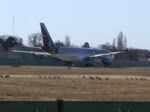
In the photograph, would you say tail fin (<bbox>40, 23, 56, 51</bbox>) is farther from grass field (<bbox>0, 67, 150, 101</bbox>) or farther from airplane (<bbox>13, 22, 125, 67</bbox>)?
grass field (<bbox>0, 67, 150, 101</bbox>)

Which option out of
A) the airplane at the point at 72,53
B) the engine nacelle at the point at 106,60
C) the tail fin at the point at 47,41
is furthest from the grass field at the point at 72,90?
the engine nacelle at the point at 106,60

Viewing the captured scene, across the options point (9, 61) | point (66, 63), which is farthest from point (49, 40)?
point (9, 61)

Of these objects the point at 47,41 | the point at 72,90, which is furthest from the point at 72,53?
the point at 72,90

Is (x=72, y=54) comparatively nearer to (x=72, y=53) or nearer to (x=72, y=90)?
(x=72, y=53)

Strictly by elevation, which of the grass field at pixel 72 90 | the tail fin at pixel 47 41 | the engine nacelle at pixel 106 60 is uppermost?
the tail fin at pixel 47 41

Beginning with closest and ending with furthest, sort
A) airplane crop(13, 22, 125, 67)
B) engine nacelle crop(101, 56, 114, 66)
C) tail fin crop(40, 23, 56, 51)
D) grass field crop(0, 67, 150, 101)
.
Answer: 1. grass field crop(0, 67, 150, 101)
2. airplane crop(13, 22, 125, 67)
3. tail fin crop(40, 23, 56, 51)
4. engine nacelle crop(101, 56, 114, 66)

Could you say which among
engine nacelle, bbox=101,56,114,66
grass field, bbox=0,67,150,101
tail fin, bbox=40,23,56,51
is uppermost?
tail fin, bbox=40,23,56,51

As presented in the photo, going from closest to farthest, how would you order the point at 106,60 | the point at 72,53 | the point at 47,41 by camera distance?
1. the point at 72,53
2. the point at 47,41
3. the point at 106,60

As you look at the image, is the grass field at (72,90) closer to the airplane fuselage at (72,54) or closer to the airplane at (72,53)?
the airplane fuselage at (72,54)

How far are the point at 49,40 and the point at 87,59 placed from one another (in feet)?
28.7

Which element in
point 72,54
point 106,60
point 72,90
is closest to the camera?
point 72,90

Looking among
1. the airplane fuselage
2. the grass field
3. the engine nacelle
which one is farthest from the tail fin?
the grass field
